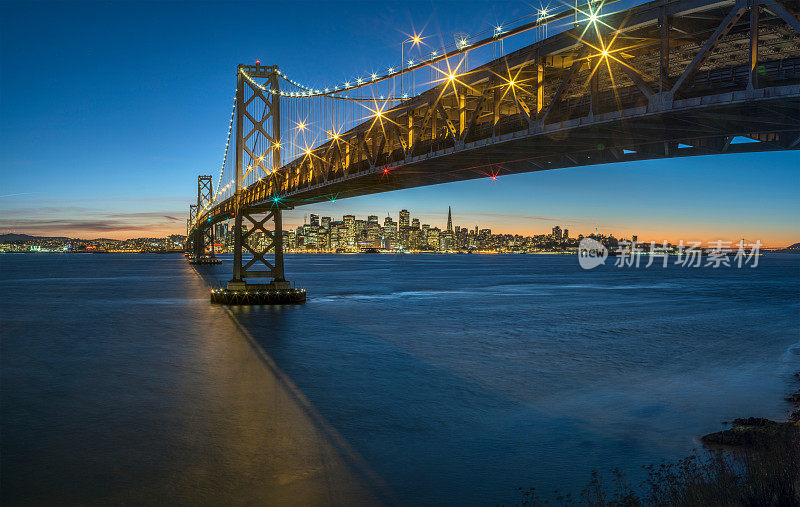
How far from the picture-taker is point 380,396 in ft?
53.6

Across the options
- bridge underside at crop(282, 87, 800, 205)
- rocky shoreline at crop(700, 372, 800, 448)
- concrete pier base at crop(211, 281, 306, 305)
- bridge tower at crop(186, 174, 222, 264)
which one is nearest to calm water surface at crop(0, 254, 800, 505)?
A: rocky shoreline at crop(700, 372, 800, 448)

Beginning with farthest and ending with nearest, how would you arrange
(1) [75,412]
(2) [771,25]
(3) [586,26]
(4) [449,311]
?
(4) [449,311], (1) [75,412], (3) [586,26], (2) [771,25]

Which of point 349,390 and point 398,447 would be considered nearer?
point 398,447

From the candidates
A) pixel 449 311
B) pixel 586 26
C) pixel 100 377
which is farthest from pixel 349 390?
pixel 449 311

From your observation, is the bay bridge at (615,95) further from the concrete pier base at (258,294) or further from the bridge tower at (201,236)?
the bridge tower at (201,236)

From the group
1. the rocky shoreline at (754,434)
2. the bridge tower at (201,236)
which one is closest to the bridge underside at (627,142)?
the rocky shoreline at (754,434)

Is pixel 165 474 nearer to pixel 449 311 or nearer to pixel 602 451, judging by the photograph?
pixel 602 451

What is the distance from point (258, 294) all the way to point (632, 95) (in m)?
27.2

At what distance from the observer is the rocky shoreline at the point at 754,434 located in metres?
10.3

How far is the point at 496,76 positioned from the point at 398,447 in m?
10.8

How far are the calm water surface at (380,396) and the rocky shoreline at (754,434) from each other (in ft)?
2.13

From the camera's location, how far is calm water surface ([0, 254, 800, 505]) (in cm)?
1022

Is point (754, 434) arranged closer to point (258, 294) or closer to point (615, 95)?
point (615, 95)

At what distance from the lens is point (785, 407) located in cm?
1487
